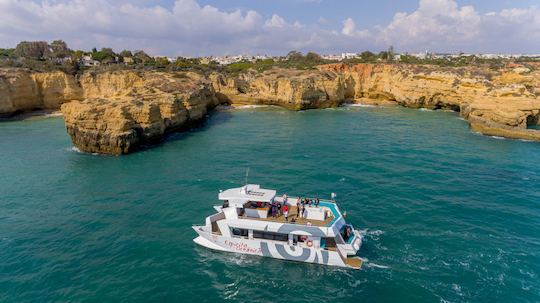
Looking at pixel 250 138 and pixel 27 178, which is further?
pixel 250 138

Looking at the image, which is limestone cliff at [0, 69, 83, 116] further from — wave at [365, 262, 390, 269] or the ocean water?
wave at [365, 262, 390, 269]

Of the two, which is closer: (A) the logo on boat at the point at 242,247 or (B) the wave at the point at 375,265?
(B) the wave at the point at 375,265

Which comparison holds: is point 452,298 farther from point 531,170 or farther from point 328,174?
point 531,170

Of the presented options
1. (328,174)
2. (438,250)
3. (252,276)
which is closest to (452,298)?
(438,250)

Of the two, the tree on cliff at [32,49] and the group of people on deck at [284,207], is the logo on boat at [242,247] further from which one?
the tree on cliff at [32,49]

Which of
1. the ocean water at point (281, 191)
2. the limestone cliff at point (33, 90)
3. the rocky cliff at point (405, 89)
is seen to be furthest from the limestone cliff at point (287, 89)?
the limestone cliff at point (33, 90)

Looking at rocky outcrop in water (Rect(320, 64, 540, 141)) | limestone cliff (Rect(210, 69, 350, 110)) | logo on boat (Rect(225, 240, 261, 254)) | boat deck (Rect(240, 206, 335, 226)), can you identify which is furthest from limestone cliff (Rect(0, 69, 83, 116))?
boat deck (Rect(240, 206, 335, 226))
